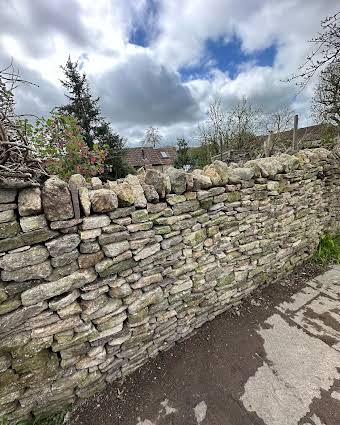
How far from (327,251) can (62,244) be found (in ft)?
16.5

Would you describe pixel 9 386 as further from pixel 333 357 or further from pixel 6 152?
pixel 333 357

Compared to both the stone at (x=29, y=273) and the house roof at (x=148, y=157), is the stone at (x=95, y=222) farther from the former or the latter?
the house roof at (x=148, y=157)

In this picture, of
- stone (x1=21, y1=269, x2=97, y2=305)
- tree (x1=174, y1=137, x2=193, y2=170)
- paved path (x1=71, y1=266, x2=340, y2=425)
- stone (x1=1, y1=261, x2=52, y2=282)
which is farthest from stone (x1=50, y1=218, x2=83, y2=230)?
tree (x1=174, y1=137, x2=193, y2=170)

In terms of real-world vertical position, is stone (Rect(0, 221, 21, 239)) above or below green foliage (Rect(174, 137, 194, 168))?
below

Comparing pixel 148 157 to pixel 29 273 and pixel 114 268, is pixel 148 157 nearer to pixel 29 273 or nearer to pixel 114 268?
pixel 114 268

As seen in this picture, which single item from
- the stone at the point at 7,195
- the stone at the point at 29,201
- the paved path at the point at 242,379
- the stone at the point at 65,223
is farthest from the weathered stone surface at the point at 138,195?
the paved path at the point at 242,379

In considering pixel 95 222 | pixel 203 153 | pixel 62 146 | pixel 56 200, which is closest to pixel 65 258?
pixel 95 222

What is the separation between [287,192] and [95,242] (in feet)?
10.4

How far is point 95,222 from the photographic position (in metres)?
1.67

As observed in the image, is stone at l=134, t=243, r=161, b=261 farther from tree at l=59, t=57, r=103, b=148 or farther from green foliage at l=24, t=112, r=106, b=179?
tree at l=59, t=57, r=103, b=148

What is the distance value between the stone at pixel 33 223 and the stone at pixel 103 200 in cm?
37

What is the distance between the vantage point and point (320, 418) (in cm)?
171

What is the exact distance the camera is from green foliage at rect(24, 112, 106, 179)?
11.8ft

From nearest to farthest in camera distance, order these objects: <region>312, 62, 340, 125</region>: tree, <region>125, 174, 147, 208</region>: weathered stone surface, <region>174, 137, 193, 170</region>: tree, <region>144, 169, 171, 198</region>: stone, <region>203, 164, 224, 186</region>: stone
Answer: <region>125, 174, 147, 208</region>: weathered stone surface < <region>144, 169, 171, 198</region>: stone < <region>203, 164, 224, 186</region>: stone < <region>312, 62, 340, 125</region>: tree < <region>174, 137, 193, 170</region>: tree
